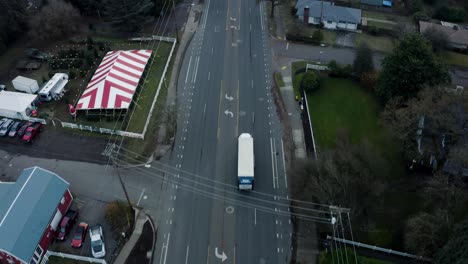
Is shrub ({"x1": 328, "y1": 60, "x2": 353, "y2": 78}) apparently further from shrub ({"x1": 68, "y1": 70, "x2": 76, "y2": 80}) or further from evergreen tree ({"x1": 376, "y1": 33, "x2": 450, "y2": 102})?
shrub ({"x1": 68, "y1": 70, "x2": 76, "y2": 80})

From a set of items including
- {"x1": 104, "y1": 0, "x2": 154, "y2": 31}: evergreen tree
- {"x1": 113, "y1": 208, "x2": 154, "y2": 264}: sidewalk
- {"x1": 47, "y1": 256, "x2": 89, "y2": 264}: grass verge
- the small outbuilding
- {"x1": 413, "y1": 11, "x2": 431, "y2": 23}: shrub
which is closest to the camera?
{"x1": 47, "y1": 256, "x2": 89, "y2": 264}: grass verge

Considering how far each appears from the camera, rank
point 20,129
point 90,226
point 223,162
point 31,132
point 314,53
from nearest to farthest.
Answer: point 90,226 < point 223,162 < point 31,132 < point 20,129 < point 314,53

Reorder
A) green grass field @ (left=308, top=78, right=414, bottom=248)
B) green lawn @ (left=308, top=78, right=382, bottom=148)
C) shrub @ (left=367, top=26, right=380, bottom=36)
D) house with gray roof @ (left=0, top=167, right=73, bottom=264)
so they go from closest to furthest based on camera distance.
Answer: house with gray roof @ (left=0, top=167, right=73, bottom=264), green grass field @ (left=308, top=78, right=414, bottom=248), green lawn @ (left=308, top=78, right=382, bottom=148), shrub @ (left=367, top=26, right=380, bottom=36)

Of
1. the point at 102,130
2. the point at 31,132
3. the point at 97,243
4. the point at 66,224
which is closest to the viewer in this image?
the point at 97,243

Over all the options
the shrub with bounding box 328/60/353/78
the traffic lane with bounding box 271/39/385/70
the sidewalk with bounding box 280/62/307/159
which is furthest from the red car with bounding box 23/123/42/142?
the shrub with bounding box 328/60/353/78

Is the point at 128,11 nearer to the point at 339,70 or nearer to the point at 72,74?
the point at 72,74

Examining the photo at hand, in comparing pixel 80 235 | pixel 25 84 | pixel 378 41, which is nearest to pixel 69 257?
pixel 80 235

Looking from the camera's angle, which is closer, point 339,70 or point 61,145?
point 61,145

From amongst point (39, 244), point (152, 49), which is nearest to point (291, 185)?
point (39, 244)

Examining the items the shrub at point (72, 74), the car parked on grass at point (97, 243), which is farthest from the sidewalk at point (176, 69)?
the shrub at point (72, 74)
